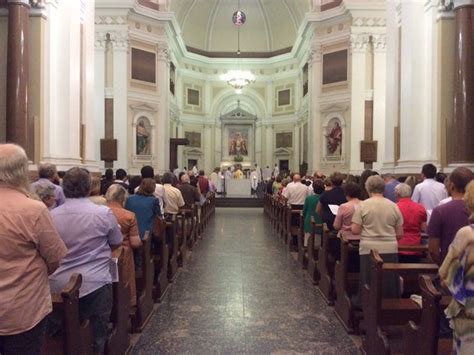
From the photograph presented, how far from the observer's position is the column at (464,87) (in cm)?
902

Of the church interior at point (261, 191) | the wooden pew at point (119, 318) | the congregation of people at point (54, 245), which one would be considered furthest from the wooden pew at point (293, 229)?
the wooden pew at point (119, 318)

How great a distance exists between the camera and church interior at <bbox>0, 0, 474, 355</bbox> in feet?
11.4

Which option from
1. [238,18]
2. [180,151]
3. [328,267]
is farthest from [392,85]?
[238,18]

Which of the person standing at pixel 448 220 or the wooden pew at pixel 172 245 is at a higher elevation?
the person standing at pixel 448 220

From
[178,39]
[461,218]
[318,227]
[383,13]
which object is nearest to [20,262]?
[461,218]

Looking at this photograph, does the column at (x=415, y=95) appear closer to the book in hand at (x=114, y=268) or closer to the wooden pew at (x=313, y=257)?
the wooden pew at (x=313, y=257)

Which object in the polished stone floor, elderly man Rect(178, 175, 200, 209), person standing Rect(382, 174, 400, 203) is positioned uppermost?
person standing Rect(382, 174, 400, 203)

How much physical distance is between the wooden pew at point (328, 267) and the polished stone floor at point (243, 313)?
0.13 meters

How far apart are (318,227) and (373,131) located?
47.4 feet

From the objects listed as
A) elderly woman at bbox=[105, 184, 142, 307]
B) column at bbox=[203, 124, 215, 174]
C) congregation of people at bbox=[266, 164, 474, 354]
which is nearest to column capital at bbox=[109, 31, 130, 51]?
column at bbox=[203, 124, 215, 174]

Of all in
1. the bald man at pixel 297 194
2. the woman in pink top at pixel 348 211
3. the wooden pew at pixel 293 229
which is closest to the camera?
the woman in pink top at pixel 348 211

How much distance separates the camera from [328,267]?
6273mm

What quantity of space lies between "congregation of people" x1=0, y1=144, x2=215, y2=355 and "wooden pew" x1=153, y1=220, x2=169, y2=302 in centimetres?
40

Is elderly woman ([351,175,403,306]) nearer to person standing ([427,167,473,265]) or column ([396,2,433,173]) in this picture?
person standing ([427,167,473,265])
